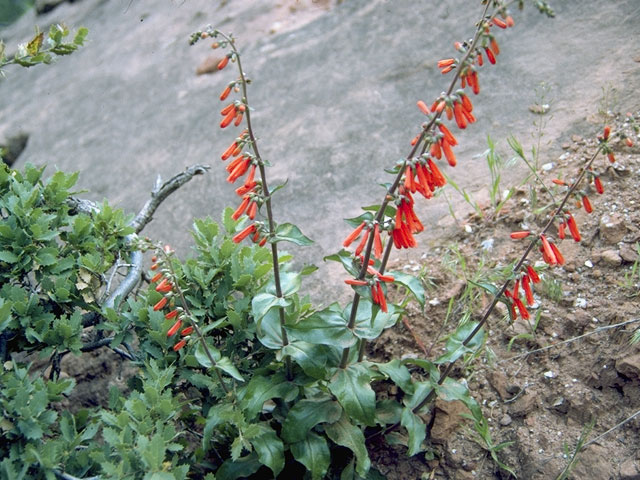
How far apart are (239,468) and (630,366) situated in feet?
6.88

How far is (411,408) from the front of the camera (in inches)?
129

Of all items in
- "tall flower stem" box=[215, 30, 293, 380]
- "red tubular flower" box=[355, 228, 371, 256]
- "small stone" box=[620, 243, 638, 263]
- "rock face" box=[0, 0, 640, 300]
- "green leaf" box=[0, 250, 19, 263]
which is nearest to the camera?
"red tubular flower" box=[355, 228, 371, 256]

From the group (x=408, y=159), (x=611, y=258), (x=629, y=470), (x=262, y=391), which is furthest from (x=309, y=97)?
(x=629, y=470)

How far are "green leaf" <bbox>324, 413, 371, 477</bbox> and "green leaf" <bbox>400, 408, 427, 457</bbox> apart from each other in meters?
0.22

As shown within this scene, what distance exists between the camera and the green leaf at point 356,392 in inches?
118

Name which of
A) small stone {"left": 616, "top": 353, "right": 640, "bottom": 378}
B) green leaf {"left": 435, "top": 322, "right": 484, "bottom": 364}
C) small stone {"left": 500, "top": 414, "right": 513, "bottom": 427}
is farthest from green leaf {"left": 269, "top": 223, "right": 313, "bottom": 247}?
small stone {"left": 616, "top": 353, "right": 640, "bottom": 378}

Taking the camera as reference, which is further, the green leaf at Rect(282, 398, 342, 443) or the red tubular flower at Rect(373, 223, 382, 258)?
the green leaf at Rect(282, 398, 342, 443)

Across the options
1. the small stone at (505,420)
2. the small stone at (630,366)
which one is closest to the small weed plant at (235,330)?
the small stone at (505,420)

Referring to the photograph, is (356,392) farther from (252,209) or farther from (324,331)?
(252,209)

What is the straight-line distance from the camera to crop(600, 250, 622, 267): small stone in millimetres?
3723

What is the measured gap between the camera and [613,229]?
12.6 feet

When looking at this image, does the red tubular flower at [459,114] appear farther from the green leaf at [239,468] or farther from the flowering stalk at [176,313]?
the green leaf at [239,468]

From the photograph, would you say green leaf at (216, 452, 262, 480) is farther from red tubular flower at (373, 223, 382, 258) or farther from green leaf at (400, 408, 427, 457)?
red tubular flower at (373, 223, 382, 258)

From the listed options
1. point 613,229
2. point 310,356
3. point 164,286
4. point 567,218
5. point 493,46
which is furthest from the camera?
point 613,229
